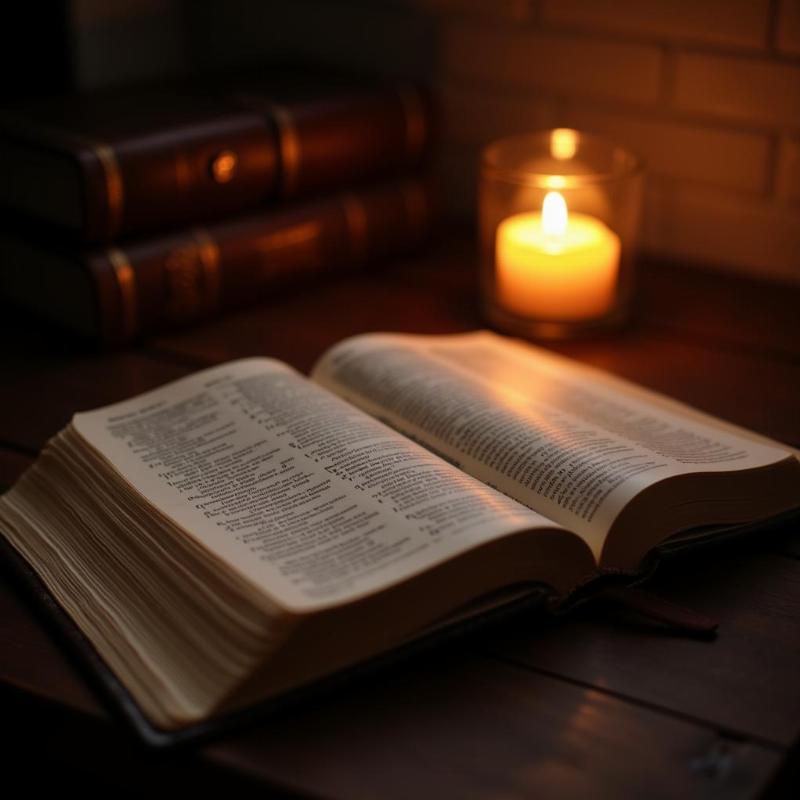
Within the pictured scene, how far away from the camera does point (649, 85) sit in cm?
126

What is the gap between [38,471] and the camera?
0.83m

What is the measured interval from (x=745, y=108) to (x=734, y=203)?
3.9 inches

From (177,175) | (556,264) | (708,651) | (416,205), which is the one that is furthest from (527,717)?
(416,205)

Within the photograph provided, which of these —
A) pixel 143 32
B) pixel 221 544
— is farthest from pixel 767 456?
pixel 143 32

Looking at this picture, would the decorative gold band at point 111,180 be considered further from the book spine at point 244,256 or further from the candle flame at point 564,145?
the candle flame at point 564,145

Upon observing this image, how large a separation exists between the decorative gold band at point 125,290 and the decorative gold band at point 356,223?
0.25 metres

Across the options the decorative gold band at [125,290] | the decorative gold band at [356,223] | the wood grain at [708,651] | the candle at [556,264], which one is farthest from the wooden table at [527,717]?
the decorative gold band at [356,223]

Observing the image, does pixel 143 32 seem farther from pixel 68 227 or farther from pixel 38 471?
pixel 38 471

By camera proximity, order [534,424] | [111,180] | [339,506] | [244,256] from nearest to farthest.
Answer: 1. [339,506]
2. [534,424]
3. [111,180]
4. [244,256]

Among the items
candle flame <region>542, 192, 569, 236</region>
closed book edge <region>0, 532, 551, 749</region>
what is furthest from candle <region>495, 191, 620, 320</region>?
closed book edge <region>0, 532, 551, 749</region>

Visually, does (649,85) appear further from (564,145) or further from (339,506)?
(339,506)

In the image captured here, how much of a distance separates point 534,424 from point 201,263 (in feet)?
1.39

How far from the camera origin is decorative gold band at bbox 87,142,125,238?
1.03 m

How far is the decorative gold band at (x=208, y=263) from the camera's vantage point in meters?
1.12
